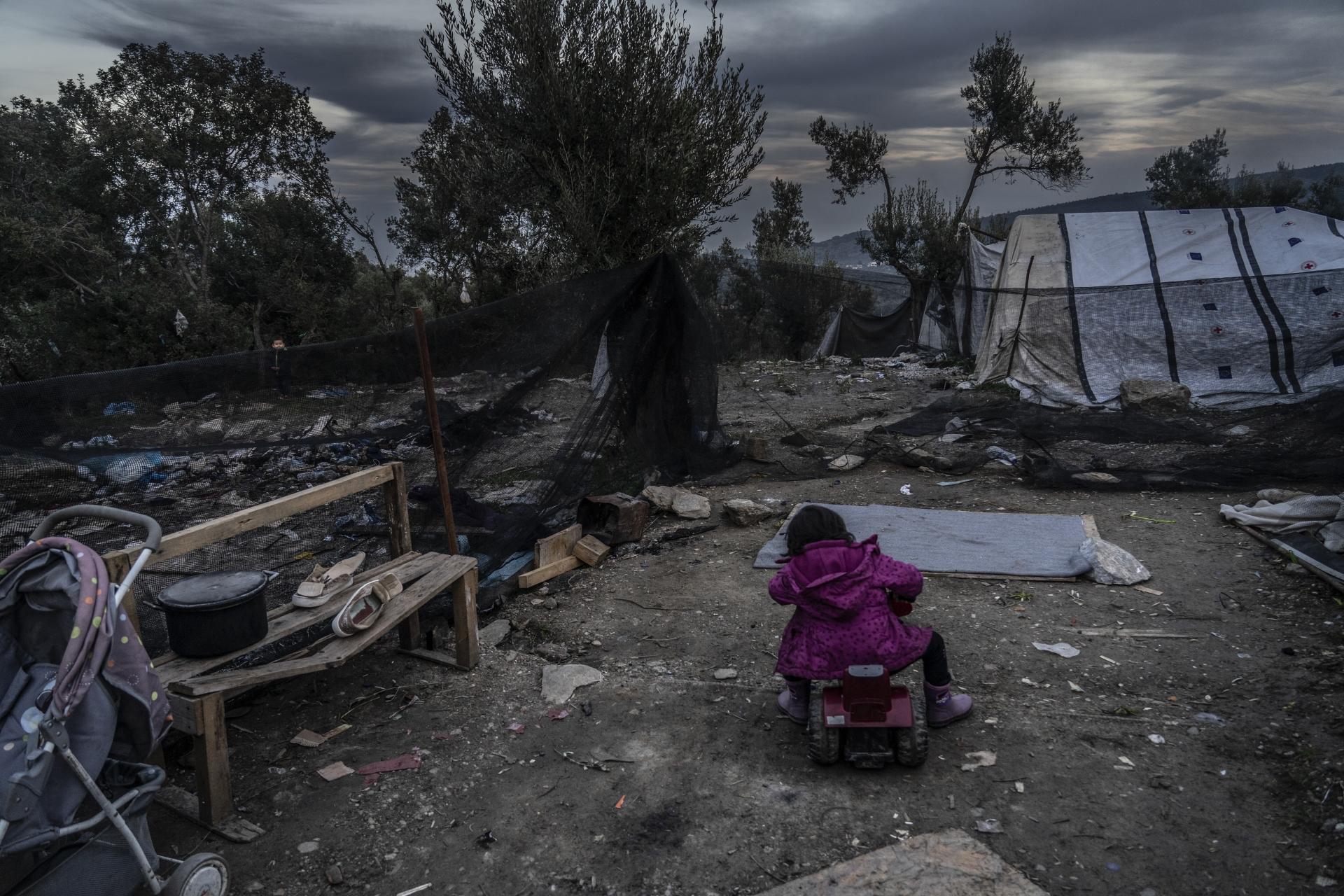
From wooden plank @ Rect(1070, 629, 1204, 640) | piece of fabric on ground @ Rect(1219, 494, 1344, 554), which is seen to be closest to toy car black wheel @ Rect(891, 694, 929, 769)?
wooden plank @ Rect(1070, 629, 1204, 640)

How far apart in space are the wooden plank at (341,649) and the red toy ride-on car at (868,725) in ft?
5.89

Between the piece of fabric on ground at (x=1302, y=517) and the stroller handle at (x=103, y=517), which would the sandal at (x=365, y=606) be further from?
the piece of fabric on ground at (x=1302, y=517)

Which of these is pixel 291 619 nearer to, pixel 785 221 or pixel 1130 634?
pixel 1130 634

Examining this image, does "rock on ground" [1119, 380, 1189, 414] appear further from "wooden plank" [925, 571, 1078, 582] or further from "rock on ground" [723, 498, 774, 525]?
"rock on ground" [723, 498, 774, 525]

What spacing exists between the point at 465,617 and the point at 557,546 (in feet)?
4.81

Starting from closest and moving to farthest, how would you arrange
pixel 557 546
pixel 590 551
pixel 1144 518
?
pixel 557 546
pixel 590 551
pixel 1144 518

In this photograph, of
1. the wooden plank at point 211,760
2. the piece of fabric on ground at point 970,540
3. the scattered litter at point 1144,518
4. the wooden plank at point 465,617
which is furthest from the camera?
the scattered litter at point 1144,518

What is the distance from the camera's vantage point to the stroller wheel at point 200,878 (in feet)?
7.36

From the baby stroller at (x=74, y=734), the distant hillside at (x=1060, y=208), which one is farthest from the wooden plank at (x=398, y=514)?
the distant hillside at (x=1060, y=208)

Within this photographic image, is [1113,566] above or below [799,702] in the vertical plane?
below

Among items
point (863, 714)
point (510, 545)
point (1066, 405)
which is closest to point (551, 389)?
point (510, 545)

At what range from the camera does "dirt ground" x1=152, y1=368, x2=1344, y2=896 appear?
259cm

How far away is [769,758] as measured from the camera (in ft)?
10.4

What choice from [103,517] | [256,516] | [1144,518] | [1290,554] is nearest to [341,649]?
[256,516]
